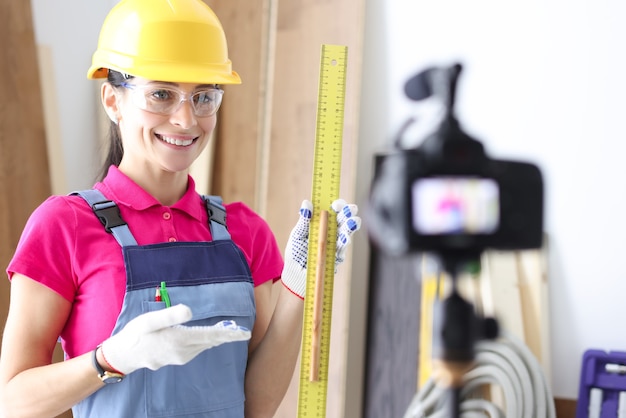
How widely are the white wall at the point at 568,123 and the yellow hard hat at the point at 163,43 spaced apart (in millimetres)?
1681

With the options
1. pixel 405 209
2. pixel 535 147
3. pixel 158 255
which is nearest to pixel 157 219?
pixel 158 255

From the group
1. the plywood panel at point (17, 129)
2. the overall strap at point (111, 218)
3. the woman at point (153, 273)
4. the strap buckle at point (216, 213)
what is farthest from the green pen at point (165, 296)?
the plywood panel at point (17, 129)

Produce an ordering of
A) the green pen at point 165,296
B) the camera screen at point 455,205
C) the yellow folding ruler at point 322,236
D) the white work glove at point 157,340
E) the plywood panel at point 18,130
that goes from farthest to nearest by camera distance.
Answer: the plywood panel at point 18,130 < the yellow folding ruler at point 322,236 < the green pen at point 165,296 < the white work glove at point 157,340 < the camera screen at point 455,205

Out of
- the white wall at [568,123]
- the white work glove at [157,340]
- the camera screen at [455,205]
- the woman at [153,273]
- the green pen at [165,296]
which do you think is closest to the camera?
the camera screen at [455,205]

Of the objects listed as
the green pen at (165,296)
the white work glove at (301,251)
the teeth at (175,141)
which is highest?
the teeth at (175,141)

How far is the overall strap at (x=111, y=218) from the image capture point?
166 cm

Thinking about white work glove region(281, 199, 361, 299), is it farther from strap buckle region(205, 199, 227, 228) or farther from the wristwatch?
the wristwatch

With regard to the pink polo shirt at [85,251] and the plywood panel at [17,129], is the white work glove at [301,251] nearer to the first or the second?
the pink polo shirt at [85,251]

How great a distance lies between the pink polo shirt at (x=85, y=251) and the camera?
61.2 inches

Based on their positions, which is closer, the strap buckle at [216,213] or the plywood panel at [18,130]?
the strap buckle at [216,213]

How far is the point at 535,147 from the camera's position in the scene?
3215 millimetres

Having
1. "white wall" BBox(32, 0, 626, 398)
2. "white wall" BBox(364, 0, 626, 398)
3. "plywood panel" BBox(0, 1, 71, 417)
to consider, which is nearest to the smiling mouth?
"plywood panel" BBox(0, 1, 71, 417)

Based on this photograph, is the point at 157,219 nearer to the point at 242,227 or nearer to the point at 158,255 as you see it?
the point at 158,255

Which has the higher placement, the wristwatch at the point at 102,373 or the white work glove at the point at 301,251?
the white work glove at the point at 301,251
